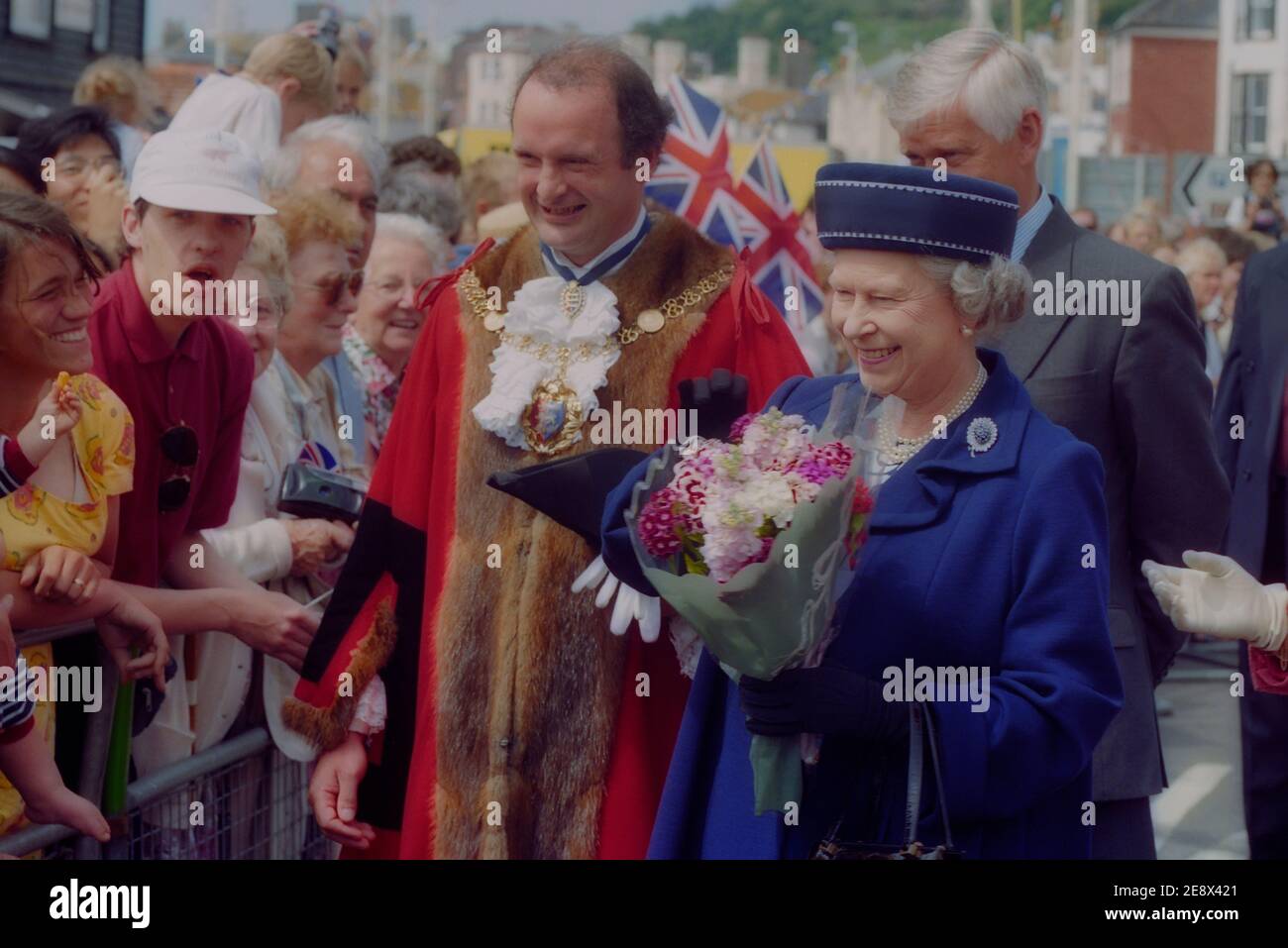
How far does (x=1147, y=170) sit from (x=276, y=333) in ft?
99.8

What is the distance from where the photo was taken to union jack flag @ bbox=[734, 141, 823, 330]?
7402 mm

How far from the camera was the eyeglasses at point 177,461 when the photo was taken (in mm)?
3902

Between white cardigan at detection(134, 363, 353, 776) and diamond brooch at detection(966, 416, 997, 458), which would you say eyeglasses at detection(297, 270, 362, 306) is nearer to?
white cardigan at detection(134, 363, 353, 776)

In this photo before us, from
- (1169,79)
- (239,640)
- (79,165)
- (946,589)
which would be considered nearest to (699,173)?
(79,165)

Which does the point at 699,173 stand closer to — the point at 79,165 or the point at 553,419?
the point at 79,165

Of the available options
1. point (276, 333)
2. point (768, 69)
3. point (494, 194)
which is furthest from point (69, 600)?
point (768, 69)

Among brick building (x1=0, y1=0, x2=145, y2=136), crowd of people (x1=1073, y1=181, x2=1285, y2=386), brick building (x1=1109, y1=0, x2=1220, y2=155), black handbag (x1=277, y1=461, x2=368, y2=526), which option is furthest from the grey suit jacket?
brick building (x1=1109, y1=0, x2=1220, y2=155)

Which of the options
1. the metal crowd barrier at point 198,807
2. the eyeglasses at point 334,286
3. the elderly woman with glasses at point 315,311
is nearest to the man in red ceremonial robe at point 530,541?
the metal crowd barrier at point 198,807

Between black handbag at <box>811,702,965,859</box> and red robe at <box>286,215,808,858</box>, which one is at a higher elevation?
red robe at <box>286,215,808,858</box>

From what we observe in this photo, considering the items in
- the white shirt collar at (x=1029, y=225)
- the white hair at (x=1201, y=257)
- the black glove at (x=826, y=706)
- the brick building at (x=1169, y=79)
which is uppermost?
the brick building at (x=1169, y=79)

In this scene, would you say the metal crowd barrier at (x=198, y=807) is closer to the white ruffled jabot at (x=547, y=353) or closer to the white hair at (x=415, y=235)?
the white ruffled jabot at (x=547, y=353)

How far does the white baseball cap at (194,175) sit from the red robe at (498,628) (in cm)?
65

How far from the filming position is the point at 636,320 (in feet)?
11.9
